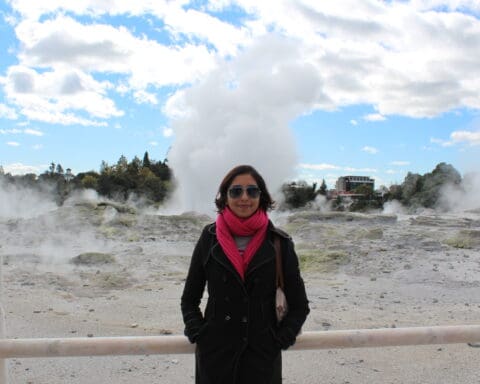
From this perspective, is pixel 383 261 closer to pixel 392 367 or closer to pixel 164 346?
pixel 392 367

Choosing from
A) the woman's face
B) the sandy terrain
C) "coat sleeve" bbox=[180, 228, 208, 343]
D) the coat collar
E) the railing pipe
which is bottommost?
the sandy terrain

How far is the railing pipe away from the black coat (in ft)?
0.45

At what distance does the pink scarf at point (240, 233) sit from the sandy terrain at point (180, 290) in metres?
2.74

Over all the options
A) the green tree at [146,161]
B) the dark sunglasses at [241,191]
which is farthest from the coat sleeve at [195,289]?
the green tree at [146,161]

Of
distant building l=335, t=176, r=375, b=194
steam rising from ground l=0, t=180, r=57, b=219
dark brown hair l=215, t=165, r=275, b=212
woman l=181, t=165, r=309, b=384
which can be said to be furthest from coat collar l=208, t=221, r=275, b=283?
distant building l=335, t=176, r=375, b=194

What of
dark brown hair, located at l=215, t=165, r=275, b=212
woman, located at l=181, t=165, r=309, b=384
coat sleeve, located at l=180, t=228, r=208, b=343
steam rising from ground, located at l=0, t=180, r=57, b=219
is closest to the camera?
woman, located at l=181, t=165, r=309, b=384

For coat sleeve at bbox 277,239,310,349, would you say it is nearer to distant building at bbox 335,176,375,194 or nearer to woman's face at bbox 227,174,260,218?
woman's face at bbox 227,174,260,218

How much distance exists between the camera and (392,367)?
4758 millimetres

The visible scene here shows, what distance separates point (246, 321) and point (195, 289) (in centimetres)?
30

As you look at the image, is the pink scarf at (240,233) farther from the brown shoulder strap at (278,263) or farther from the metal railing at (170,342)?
the metal railing at (170,342)

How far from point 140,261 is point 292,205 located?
30.4 meters

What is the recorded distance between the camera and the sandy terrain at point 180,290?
4.68 meters

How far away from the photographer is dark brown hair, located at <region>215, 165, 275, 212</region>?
7.66 feet

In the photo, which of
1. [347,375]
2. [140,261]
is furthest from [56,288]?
[347,375]
